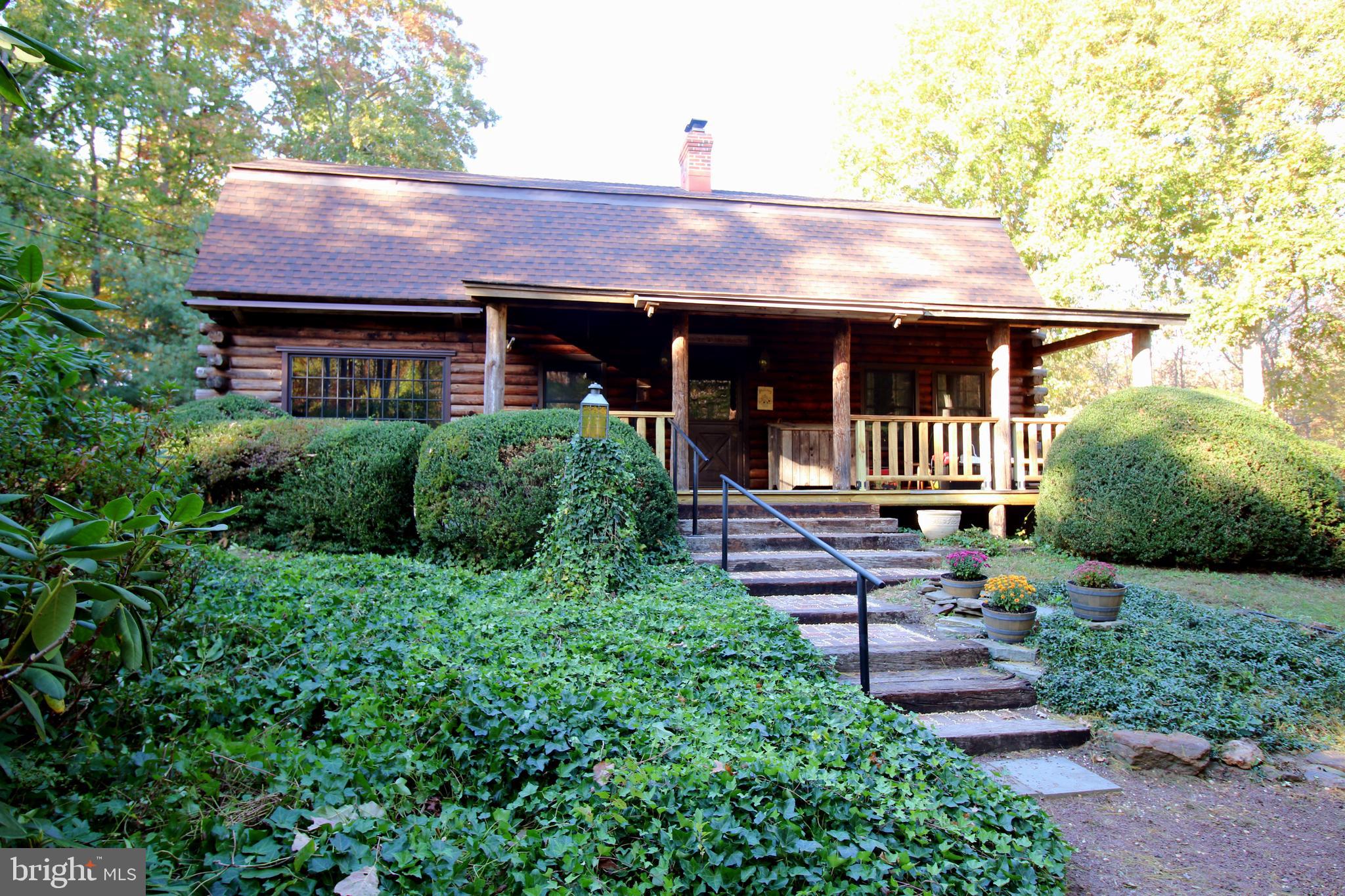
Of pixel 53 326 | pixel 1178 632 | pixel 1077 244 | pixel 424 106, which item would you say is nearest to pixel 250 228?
pixel 53 326

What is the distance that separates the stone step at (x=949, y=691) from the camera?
4656mm

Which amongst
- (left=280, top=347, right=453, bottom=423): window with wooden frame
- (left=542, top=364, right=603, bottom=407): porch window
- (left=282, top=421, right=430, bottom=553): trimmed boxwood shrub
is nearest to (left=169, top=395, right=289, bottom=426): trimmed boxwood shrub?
(left=280, top=347, right=453, bottom=423): window with wooden frame

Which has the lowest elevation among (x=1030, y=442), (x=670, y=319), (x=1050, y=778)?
(x=1050, y=778)

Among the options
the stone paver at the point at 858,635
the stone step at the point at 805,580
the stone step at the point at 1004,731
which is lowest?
the stone step at the point at 1004,731

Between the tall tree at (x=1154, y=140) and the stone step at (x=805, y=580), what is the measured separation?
47.6 feet

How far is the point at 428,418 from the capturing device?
10977 millimetres

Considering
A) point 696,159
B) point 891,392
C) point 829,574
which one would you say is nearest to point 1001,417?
point 891,392

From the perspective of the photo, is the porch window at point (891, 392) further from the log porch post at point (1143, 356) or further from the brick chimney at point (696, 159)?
the brick chimney at point (696, 159)

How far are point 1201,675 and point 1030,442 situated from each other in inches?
248

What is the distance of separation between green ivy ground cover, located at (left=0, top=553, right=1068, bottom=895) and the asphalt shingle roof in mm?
7575

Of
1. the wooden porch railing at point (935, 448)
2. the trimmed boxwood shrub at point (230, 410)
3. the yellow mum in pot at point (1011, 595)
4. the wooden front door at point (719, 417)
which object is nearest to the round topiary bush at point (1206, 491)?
the wooden porch railing at point (935, 448)

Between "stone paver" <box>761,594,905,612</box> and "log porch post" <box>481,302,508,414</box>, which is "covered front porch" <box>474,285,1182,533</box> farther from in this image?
"stone paver" <box>761,594,905,612</box>

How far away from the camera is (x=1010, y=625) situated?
5.58 metres

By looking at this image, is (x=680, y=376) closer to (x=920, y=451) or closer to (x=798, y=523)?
(x=798, y=523)
